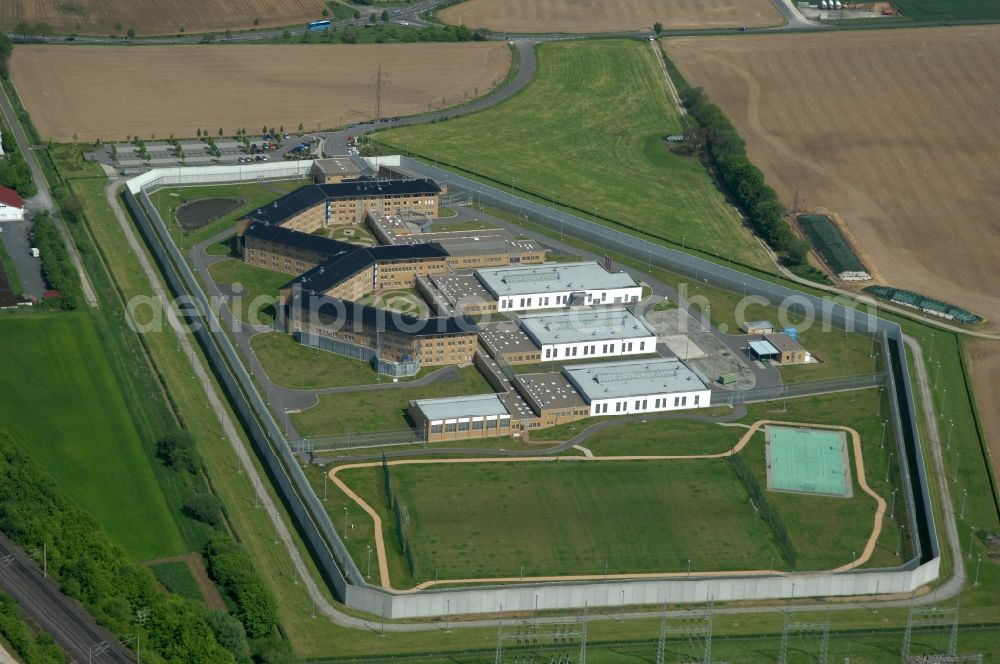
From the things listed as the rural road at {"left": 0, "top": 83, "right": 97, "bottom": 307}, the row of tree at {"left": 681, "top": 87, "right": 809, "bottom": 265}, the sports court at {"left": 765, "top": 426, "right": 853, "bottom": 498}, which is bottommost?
the rural road at {"left": 0, "top": 83, "right": 97, "bottom": 307}

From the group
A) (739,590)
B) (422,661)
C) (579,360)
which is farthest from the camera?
(579,360)

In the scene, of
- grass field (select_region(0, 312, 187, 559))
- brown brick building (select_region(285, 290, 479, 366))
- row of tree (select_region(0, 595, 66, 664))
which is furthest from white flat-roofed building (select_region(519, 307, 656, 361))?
row of tree (select_region(0, 595, 66, 664))

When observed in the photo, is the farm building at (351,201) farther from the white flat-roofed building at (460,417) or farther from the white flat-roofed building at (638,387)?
the white flat-roofed building at (460,417)

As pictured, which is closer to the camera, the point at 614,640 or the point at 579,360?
the point at 614,640

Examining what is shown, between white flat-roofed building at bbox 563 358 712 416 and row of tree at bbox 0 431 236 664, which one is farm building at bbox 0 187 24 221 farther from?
white flat-roofed building at bbox 563 358 712 416

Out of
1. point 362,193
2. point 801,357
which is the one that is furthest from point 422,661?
point 362,193

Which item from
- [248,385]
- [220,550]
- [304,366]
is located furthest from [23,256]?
[220,550]

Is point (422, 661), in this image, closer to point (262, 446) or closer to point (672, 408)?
point (262, 446)

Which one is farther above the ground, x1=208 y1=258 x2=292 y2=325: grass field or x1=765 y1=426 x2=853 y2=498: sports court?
x1=765 y1=426 x2=853 y2=498: sports court
